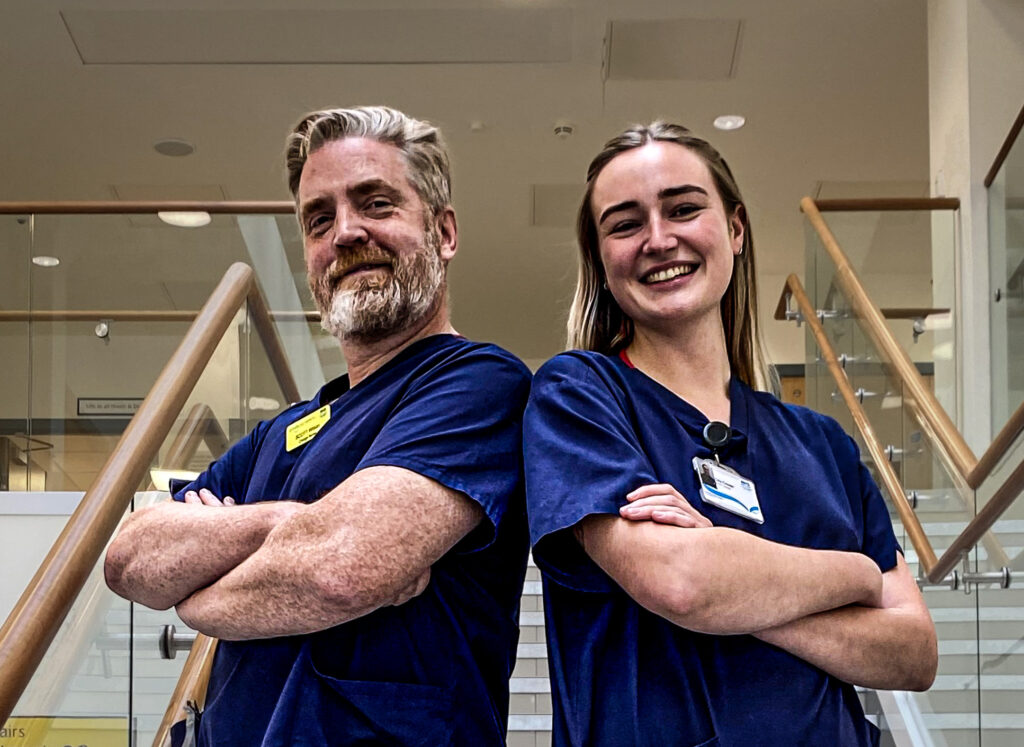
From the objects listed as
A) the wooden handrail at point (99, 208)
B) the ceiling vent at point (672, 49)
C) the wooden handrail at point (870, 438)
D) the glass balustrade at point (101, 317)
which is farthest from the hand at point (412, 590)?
the ceiling vent at point (672, 49)

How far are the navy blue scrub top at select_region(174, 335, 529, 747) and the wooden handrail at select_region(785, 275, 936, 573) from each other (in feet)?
7.87

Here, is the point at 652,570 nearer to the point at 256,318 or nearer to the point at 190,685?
the point at 190,685

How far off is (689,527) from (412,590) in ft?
1.10

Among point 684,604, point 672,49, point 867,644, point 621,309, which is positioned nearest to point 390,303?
point 621,309

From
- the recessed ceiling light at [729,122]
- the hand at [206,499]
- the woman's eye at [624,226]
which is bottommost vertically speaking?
the hand at [206,499]

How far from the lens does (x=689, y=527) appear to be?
4.61 feet

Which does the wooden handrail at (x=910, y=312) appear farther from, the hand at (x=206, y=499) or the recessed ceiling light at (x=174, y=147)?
the recessed ceiling light at (x=174, y=147)

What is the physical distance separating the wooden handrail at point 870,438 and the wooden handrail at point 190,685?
82.5 inches

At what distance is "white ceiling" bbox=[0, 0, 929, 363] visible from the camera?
6.50 metres

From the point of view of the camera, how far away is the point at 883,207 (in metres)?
5.81

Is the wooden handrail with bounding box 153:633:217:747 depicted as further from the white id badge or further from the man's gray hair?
the white id badge

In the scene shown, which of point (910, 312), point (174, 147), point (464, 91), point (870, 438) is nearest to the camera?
point (870, 438)

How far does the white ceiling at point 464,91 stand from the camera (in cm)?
650

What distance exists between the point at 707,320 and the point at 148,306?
413 cm
